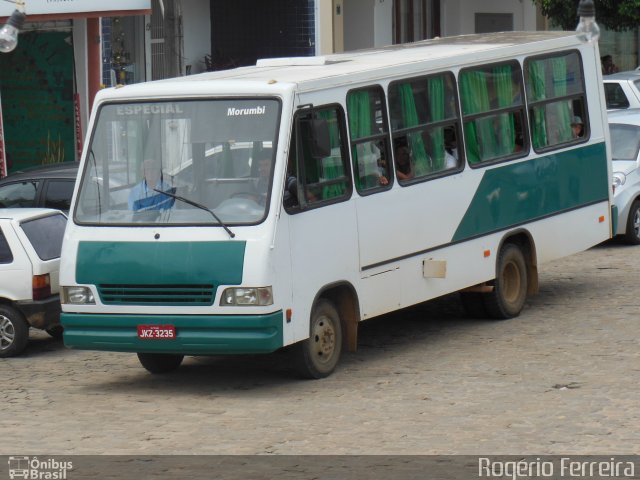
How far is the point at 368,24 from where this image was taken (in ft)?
109

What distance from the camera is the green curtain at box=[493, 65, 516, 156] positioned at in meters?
14.7

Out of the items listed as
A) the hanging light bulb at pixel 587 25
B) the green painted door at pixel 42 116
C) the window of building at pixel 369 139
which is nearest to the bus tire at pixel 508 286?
the window of building at pixel 369 139

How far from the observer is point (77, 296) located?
1193 cm

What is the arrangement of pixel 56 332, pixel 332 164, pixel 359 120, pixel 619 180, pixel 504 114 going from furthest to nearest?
1. pixel 619 180
2. pixel 504 114
3. pixel 56 332
4. pixel 359 120
5. pixel 332 164

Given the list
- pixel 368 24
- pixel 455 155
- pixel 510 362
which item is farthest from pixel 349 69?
pixel 368 24

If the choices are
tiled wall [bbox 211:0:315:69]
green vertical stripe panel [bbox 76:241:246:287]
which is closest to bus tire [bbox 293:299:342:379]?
green vertical stripe panel [bbox 76:241:246:287]

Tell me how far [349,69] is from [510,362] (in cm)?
290

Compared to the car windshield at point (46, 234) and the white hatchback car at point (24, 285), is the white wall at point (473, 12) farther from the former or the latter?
the white hatchback car at point (24, 285)

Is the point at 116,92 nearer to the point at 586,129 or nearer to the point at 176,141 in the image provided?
the point at 176,141

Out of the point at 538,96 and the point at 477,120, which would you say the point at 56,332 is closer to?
the point at 477,120

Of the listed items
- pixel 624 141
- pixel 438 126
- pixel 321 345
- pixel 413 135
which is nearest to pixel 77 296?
pixel 321 345

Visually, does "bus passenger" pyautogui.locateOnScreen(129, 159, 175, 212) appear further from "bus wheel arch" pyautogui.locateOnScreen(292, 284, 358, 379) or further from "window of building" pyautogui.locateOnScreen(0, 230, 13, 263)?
"window of building" pyautogui.locateOnScreen(0, 230, 13, 263)

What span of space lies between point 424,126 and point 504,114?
1.46 m

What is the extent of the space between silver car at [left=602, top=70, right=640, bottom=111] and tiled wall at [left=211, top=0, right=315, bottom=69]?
6.56m
